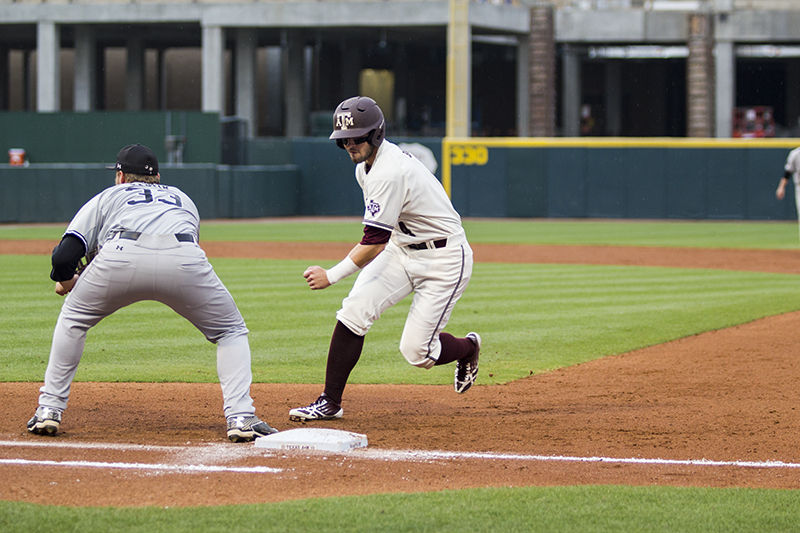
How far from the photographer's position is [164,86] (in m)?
46.7

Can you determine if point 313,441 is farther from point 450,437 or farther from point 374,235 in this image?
point 374,235

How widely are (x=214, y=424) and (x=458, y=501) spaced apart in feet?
7.15

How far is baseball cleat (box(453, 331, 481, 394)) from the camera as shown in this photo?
6984 mm

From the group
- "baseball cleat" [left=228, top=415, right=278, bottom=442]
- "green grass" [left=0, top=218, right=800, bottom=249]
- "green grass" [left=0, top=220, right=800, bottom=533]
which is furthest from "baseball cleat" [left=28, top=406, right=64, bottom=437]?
"green grass" [left=0, top=218, right=800, bottom=249]

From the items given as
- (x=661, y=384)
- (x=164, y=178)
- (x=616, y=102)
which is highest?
(x=616, y=102)

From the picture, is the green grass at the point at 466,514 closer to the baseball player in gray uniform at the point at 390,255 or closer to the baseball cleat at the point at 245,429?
the baseball cleat at the point at 245,429

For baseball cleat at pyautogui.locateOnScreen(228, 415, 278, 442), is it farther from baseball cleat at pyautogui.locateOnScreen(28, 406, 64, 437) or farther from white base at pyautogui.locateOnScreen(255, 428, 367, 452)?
baseball cleat at pyautogui.locateOnScreen(28, 406, 64, 437)

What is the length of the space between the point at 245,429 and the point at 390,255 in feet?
4.37

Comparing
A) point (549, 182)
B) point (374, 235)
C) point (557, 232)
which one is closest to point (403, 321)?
point (374, 235)

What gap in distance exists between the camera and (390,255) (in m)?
6.45

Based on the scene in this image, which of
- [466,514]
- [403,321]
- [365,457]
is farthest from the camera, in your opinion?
[403,321]

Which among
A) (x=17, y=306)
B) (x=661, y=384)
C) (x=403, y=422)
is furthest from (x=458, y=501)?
(x=17, y=306)

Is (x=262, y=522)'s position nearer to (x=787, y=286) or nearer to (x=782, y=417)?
(x=782, y=417)

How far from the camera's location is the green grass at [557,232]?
75.6 ft
